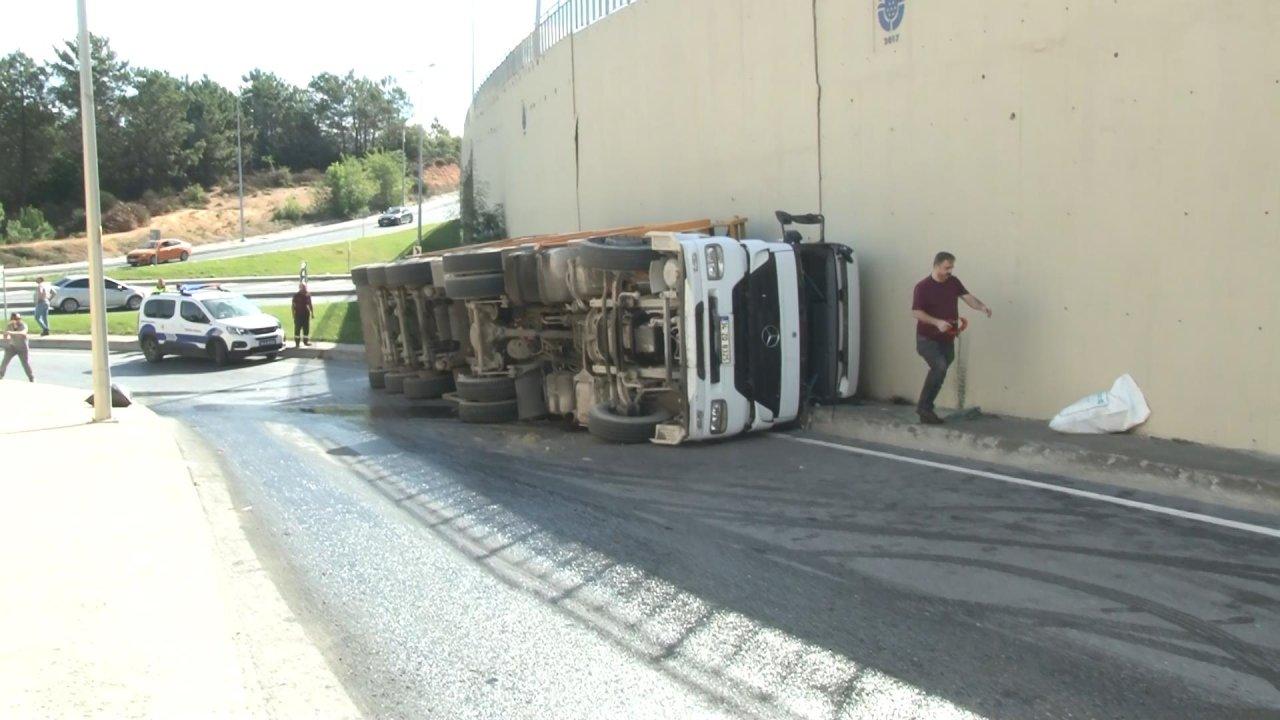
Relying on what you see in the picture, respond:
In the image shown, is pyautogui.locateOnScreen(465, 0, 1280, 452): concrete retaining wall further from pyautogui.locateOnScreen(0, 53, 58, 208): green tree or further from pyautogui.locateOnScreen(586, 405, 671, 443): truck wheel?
pyautogui.locateOnScreen(0, 53, 58, 208): green tree

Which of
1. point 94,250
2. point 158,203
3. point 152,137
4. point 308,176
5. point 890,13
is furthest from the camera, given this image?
point 308,176

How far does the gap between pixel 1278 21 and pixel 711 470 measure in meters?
5.37

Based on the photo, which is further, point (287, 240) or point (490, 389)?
point (287, 240)

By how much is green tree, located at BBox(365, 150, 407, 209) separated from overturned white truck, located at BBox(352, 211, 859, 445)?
89141 millimetres

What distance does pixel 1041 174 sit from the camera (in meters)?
9.54

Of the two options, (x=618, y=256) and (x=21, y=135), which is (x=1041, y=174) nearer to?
(x=618, y=256)

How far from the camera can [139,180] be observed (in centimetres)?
9644

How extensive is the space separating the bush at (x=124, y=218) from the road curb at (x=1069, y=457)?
90040 millimetres

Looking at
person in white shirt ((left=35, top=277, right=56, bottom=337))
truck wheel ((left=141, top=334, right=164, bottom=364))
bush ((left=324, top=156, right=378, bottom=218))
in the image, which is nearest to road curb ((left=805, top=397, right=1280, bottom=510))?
truck wheel ((left=141, top=334, right=164, bottom=364))

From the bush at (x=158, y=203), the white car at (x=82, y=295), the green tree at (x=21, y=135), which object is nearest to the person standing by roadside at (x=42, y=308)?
the white car at (x=82, y=295)

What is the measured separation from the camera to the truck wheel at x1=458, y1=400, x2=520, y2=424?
492 inches

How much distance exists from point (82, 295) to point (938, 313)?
134ft

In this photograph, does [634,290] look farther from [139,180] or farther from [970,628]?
[139,180]

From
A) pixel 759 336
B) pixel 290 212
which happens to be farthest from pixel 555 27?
pixel 290 212
